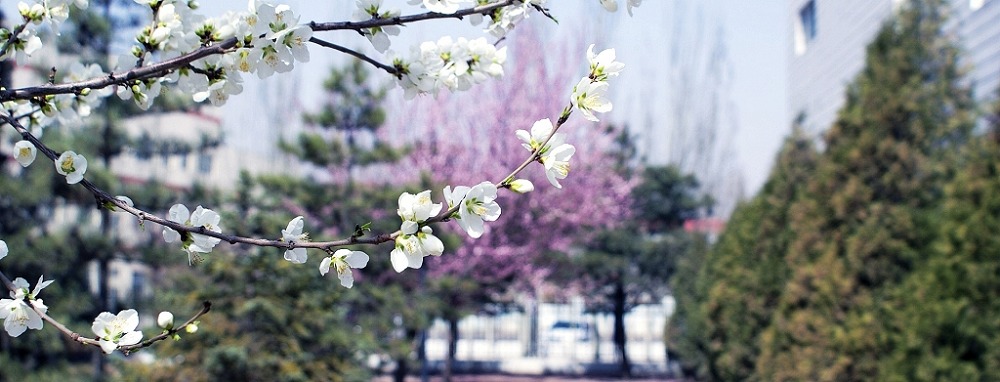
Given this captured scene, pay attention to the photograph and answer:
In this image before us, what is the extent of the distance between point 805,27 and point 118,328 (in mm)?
17669

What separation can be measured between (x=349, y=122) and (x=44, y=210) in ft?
12.1

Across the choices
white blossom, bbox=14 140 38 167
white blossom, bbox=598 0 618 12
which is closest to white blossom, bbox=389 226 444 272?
white blossom, bbox=598 0 618 12

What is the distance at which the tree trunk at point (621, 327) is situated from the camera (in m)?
18.6

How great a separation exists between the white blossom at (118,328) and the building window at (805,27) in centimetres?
1674

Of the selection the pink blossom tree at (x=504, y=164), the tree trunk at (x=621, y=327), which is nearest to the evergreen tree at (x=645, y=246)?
the tree trunk at (x=621, y=327)

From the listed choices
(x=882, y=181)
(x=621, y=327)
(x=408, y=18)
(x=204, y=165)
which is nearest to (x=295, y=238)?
(x=408, y=18)

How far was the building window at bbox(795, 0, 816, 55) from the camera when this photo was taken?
56.1 feet

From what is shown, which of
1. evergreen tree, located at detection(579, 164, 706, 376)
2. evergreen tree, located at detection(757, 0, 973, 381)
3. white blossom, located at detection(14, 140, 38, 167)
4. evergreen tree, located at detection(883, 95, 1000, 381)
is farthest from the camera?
evergreen tree, located at detection(579, 164, 706, 376)

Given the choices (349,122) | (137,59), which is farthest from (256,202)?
(137,59)

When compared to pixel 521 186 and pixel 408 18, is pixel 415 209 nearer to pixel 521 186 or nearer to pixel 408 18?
pixel 521 186

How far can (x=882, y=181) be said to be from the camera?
749 cm

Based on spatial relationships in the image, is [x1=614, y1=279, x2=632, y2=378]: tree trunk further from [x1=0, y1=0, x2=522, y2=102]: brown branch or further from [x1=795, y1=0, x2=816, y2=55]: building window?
[x1=0, y1=0, x2=522, y2=102]: brown branch

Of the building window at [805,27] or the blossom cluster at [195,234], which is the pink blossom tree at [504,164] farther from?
the blossom cluster at [195,234]

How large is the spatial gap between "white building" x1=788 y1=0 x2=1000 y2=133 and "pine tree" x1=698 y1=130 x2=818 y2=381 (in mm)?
1064
